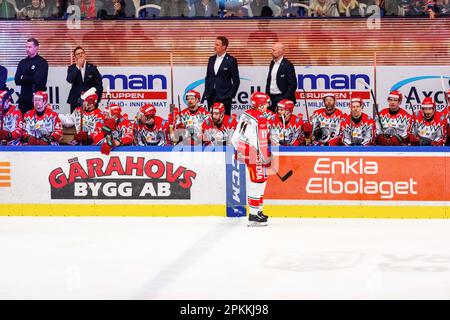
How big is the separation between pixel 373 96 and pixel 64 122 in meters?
4.96

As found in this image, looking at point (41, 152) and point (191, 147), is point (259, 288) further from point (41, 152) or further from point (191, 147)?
point (41, 152)

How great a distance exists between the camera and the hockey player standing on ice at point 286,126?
1488 centimetres

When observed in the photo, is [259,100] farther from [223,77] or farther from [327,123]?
[223,77]

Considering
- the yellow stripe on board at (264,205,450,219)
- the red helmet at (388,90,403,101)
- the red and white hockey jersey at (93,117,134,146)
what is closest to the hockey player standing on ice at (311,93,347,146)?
the red helmet at (388,90,403,101)

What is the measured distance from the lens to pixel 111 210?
13953 mm

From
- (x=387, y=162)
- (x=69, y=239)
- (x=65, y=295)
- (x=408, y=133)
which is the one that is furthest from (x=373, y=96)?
(x=65, y=295)

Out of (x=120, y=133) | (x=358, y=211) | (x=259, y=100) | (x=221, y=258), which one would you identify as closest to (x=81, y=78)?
(x=120, y=133)

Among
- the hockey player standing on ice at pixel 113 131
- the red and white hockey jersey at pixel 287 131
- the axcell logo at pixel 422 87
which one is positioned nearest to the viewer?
the hockey player standing on ice at pixel 113 131

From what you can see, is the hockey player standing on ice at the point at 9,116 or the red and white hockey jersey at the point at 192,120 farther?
the hockey player standing on ice at the point at 9,116

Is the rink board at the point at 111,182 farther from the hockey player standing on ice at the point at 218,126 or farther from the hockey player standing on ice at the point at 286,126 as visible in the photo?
the hockey player standing on ice at the point at 286,126

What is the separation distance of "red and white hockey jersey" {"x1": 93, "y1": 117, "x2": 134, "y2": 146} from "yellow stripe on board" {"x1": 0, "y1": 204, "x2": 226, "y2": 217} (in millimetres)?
955

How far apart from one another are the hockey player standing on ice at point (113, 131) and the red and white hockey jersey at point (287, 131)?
2112 mm

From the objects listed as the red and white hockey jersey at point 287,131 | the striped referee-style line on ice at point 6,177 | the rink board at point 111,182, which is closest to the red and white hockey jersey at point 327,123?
the red and white hockey jersey at point 287,131

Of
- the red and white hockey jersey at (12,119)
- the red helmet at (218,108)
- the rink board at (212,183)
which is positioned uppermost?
the red helmet at (218,108)
